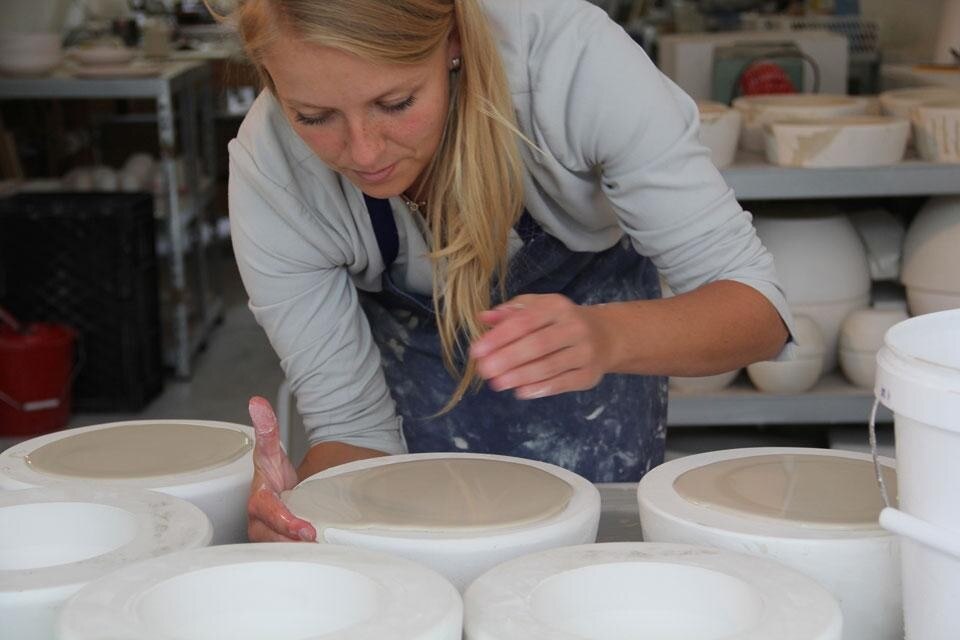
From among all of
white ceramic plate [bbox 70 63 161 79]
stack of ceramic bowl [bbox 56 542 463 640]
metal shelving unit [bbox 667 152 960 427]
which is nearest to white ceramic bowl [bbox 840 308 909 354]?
metal shelving unit [bbox 667 152 960 427]

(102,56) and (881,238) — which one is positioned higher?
(102,56)

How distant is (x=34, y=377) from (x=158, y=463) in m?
2.60

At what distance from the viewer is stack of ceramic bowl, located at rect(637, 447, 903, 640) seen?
1.01 meters

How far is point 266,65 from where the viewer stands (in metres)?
1.22

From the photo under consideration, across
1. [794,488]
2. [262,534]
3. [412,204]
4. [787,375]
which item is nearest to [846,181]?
[787,375]

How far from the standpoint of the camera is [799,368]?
2.70 meters

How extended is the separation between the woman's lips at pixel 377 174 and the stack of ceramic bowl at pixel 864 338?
165 cm

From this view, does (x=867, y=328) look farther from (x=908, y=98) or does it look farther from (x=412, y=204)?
(x=412, y=204)

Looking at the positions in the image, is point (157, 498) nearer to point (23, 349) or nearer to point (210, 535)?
point (210, 535)

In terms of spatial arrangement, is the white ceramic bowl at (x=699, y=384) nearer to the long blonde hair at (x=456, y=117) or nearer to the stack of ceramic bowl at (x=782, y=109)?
the stack of ceramic bowl at (x=782, y=109)

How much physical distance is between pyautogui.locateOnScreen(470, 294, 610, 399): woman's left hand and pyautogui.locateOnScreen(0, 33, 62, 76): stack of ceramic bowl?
332cm

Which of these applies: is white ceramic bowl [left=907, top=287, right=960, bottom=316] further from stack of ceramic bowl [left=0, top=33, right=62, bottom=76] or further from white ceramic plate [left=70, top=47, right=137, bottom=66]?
stack of ceramic bowl [left=0, top=33, right=62, bottom=76]

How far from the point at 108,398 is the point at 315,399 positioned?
2.57m

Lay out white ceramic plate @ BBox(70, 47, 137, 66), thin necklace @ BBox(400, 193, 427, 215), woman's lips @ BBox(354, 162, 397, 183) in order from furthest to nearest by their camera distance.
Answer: white ceramic plate @ BBox(70, 47, 137, 66) → thin necklace @ BBox(400, 193, 427, 215) → woman's lips @ BBox(354, 162, 397, 183)
